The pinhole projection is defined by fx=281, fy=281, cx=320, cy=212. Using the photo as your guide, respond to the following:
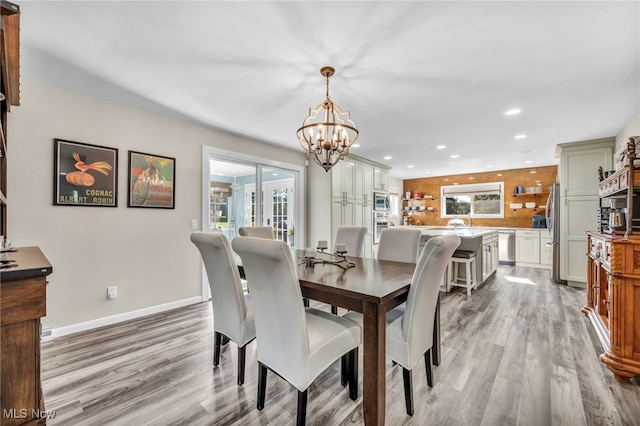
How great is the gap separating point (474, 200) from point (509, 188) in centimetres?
84

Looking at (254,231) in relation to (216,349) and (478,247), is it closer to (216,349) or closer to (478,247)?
(216,349)

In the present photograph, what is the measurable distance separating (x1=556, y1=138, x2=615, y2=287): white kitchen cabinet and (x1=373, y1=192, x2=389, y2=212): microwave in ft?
10.4

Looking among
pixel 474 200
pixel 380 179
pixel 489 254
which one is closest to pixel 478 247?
pixel 489 254

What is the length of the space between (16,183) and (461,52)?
12.4 ft

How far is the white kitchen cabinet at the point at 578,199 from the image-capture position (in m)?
4.30

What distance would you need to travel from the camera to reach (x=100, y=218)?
113 inches

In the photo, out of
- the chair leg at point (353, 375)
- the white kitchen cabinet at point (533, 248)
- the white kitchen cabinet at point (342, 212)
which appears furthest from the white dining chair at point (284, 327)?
the white kitchen cabinet at point (533, 248)

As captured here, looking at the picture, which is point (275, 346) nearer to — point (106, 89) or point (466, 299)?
point (106, 89)

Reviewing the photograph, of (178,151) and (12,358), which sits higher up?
(178,151)

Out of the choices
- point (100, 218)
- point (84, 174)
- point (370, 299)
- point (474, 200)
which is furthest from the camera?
point (474, 200)

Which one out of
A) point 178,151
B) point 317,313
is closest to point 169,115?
point 178,151

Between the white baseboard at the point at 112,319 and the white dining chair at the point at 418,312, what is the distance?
281cm

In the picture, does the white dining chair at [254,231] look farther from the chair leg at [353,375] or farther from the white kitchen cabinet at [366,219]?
the white kitchen cabinet at [366,219]

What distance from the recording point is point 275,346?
1523 mm
